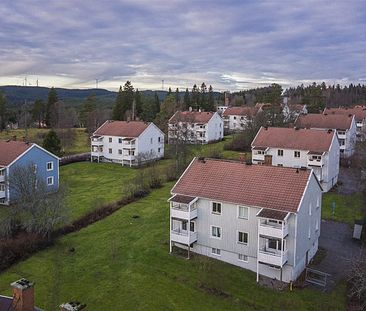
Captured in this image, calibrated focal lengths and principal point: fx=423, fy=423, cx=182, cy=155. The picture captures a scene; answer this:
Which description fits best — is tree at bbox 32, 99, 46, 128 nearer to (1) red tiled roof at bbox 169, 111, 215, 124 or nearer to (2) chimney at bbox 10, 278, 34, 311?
(1) red tiled roof at bbox 169, 111, 215, 124

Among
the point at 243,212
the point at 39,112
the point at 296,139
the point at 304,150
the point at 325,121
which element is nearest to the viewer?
the point at 243,212

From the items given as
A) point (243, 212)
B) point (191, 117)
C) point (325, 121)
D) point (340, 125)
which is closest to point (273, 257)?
point (243, 212)

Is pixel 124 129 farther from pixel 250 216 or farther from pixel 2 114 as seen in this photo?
pixel 2 114

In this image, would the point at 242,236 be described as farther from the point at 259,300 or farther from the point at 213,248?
the point at 259,300

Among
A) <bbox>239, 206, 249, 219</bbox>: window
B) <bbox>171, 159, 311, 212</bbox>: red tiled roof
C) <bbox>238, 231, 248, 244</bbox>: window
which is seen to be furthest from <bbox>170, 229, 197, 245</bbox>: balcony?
<bbox>239, 206, 249, 219</bbox>: window

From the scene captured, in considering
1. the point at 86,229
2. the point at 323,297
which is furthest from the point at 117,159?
the point at 323,297

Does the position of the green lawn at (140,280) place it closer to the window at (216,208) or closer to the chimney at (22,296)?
the window at (216,208)

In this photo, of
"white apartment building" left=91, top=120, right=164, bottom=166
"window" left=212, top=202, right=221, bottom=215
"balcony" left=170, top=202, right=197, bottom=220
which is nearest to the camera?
"window" left=212, top=202, right=221, bottom=215

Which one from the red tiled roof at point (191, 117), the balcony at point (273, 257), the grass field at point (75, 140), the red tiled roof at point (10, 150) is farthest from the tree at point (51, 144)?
the balcony at point (273, 257)
